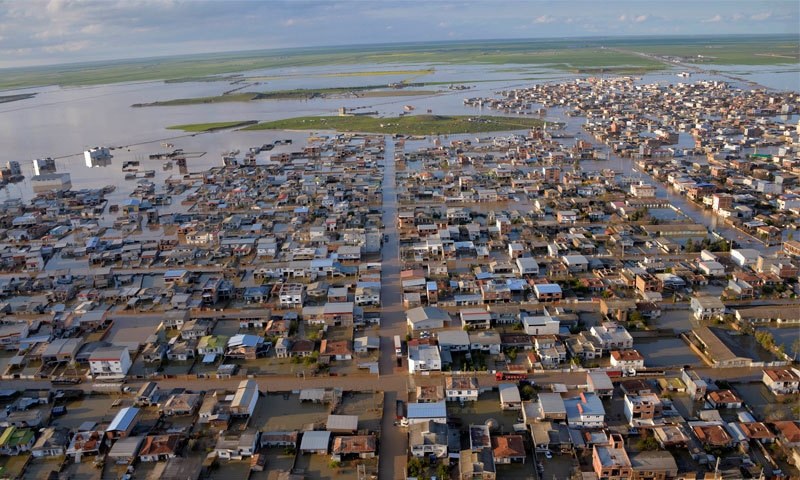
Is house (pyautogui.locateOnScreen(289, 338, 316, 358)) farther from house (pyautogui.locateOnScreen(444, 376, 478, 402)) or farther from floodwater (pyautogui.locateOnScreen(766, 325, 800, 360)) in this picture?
floodwater (pyautogui.locateOnScreen(766, 325, 800, 360))

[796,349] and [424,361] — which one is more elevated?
[424,361]

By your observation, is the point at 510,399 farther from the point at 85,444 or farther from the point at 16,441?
the point at 16,441

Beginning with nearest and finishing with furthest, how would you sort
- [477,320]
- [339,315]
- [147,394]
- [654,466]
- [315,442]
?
[654,466], [315,442], [147,394], [477,320], [339,315]

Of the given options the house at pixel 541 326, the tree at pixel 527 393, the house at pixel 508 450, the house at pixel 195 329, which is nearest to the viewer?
the house at pixel 508 450

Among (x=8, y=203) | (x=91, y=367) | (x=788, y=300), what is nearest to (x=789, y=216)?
(x=788, y=300)

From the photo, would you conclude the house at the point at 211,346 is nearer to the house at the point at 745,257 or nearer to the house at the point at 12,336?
the house at the point at 12,336

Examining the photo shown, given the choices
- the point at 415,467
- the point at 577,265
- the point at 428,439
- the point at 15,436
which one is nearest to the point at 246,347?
the point at 15,436

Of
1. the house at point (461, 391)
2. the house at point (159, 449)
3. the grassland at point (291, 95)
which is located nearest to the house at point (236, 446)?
the house at point (159, 449)

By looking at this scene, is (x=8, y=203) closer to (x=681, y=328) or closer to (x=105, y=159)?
(x=105, y=159)
